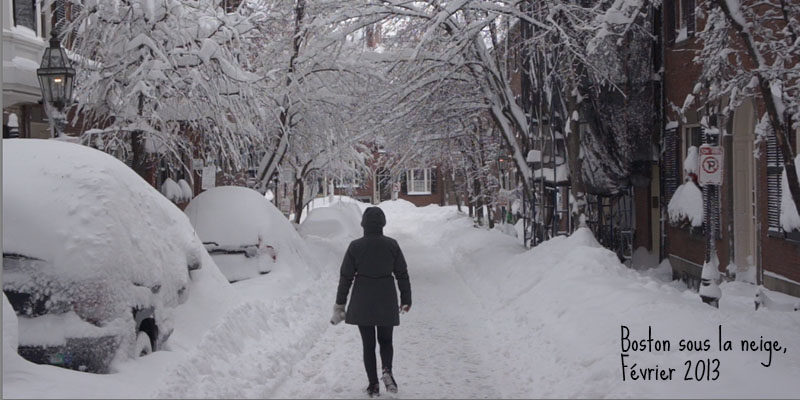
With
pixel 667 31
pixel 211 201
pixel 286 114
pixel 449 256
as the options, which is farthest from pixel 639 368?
pixel 449 256

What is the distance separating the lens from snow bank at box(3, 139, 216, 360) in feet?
19.7

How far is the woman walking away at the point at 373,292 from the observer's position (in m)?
6.89

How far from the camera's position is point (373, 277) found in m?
7.04

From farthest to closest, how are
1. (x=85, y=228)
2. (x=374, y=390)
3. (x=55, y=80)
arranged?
(x=55, y=80) < (x=374, y=390) < (x=85, y=228)

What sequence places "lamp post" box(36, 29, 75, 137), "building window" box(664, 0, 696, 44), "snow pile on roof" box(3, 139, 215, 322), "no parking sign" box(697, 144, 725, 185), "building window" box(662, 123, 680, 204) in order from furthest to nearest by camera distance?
"building window" box(662, 123, 680, 204) < "building window" box(664, 0, 696, 44) < "lamp post" box(36, 29, 75, 137) < "no parking sign" box(697, 144, 725, 185) < "snow pile on roof" box(3, 139, 215, 322)

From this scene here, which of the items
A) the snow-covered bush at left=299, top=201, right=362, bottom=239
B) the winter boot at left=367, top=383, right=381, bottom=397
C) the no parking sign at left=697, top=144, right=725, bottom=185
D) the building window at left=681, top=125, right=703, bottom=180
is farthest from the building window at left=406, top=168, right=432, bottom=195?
the winter boot at left=367, top=383, right=381, bottom=397

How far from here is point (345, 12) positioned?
15.0 metres

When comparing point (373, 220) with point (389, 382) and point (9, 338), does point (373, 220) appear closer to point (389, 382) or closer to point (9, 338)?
point (389, 382)

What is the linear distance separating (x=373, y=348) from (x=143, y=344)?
2081 mm

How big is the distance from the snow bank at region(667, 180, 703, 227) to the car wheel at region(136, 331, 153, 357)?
10.7m

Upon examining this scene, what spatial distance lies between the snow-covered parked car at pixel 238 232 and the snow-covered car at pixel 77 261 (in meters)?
5.00

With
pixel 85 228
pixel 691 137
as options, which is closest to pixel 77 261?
pixel 85 228

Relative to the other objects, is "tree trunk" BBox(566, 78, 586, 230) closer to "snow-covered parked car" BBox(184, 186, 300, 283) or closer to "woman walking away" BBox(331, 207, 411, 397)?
"snow-covered parked car" BBox(184, 186, 300, 283)

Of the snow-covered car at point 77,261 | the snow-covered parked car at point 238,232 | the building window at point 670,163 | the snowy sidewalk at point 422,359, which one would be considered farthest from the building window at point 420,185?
the snow-covered car at point 77,261
